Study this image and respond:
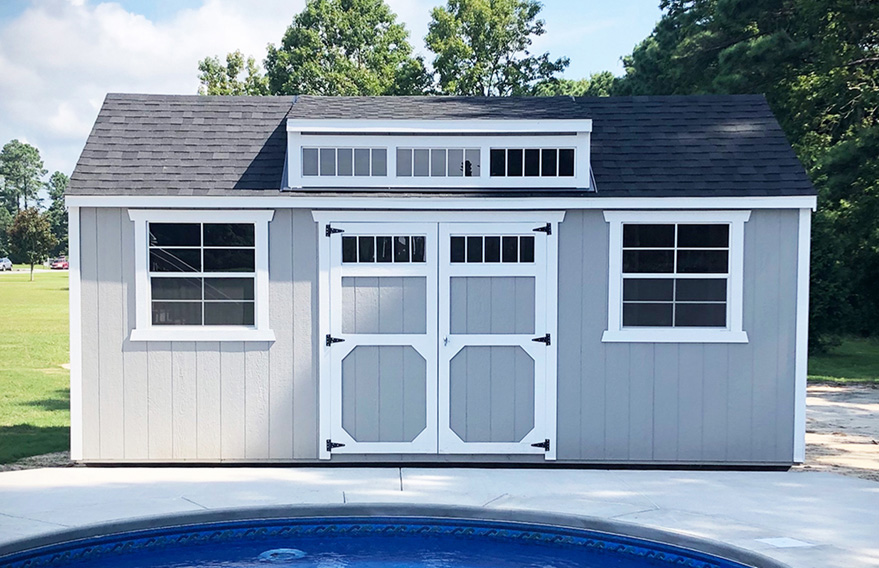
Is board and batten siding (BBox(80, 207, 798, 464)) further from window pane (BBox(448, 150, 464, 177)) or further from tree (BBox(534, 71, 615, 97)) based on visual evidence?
tree (BBox(534, 71, 615, 97))

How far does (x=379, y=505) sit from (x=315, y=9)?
99.6 feet

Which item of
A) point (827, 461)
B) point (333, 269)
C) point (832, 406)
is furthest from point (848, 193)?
point (333, 269)

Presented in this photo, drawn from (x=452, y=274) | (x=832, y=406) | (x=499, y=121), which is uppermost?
(x=499, y=121)

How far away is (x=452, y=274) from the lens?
7.10 m

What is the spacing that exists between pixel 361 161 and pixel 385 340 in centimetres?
155

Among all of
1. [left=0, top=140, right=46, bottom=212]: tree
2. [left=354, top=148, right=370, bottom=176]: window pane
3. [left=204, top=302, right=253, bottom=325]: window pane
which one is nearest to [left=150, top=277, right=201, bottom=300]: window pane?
[left=204, top=302, right=253, bottom=325]: window pane

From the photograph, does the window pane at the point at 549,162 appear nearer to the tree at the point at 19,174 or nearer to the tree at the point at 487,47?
Answer: the tree at the point at 487,47

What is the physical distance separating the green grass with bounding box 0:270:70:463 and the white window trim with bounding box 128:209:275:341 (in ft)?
6.37

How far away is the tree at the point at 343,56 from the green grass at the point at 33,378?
12.2 metres

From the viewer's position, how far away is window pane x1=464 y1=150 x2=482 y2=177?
7.21m

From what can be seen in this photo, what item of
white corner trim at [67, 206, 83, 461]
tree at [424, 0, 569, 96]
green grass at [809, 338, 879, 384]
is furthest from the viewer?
tree at [424, 0, 569, 96]

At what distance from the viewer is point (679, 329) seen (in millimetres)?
7113

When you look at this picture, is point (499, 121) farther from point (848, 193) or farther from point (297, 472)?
point (848, 193)

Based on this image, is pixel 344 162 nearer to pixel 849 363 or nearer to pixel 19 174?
pixel 849 363
